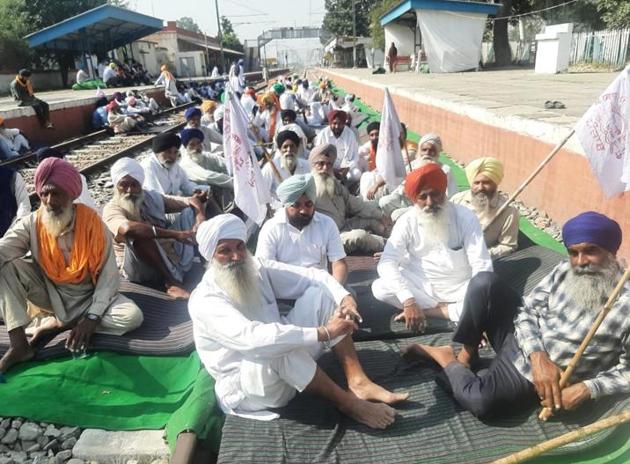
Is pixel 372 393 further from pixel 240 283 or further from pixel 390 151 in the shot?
pixel 390 151

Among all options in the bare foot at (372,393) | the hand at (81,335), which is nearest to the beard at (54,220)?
the hand at (81,335)

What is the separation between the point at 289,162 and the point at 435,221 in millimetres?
2575

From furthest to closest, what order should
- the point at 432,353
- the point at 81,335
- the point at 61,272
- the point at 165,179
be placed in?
the point at 165,179 < the point at 61,272 < the point at 81,335 < the point at 432,353

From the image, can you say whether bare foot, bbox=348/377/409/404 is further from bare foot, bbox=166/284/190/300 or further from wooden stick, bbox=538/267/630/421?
bare foot, bbox=166/284/190/300

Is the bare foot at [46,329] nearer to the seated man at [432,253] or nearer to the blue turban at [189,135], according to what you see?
the seated man at [432,253]

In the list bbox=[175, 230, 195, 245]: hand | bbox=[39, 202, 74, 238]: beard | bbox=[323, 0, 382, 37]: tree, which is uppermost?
bbox=[323, 0, 382, 37]: tree

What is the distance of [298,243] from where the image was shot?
376 cm

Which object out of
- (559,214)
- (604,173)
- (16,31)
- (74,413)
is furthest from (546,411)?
(16,31)

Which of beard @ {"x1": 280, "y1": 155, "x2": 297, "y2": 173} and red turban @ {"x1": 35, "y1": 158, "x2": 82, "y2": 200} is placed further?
beard @ {"x1": 280, "y1": 155, "x2": 297, "y2": 173}

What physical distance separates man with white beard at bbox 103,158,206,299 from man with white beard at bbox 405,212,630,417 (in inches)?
94.0

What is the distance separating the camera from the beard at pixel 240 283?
2.68 metres

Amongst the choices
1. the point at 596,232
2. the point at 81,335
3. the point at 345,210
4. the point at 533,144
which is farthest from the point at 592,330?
the point at 533,144

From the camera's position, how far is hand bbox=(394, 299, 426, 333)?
11.1 feet

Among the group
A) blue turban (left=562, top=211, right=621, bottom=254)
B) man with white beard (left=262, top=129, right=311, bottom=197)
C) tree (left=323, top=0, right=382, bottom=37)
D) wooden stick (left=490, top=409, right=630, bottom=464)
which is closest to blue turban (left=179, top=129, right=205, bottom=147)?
man with white beard (left=262, top=129, right=311, bottom=197)
